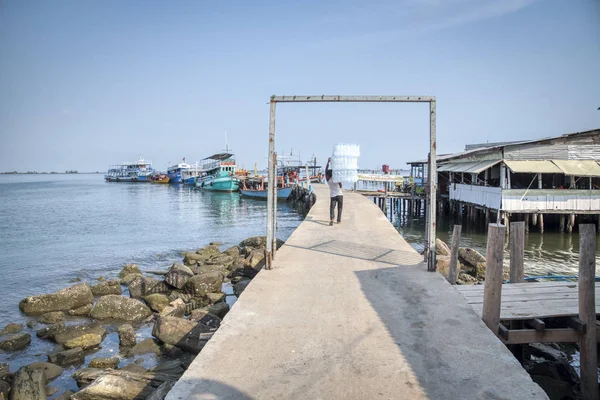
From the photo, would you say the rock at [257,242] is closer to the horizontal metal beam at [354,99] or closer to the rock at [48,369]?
the horizontal metal beam at [354,99]

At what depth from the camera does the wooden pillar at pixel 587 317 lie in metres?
4.47

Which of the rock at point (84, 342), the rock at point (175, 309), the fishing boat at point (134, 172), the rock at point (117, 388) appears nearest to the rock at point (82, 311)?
the rock at point (84, 342)

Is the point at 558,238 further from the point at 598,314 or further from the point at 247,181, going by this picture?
the point at 247,181

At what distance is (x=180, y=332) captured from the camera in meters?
6.85

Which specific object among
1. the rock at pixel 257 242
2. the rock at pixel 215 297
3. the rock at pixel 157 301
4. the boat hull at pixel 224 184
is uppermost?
the boat hull at pixel 224 184

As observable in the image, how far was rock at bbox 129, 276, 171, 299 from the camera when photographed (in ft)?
33.6

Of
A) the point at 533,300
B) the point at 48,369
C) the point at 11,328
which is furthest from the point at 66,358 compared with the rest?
the point at 533,300

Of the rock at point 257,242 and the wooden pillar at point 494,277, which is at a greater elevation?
the wooden pillar at point 494,277

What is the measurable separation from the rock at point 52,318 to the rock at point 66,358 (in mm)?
2228

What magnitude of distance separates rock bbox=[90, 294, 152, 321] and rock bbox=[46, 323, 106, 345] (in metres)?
0.84

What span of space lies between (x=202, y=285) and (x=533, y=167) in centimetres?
1478

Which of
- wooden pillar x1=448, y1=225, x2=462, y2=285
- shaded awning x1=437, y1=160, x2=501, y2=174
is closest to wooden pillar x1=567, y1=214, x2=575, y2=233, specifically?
shaded awning x1=437, y1=160, x2=501, y2=174

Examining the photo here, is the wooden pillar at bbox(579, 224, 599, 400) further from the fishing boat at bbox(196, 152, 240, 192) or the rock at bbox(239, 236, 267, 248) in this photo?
the fishing boat at bbox(196, 152, 240, 192)

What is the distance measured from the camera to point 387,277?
20.9ft
